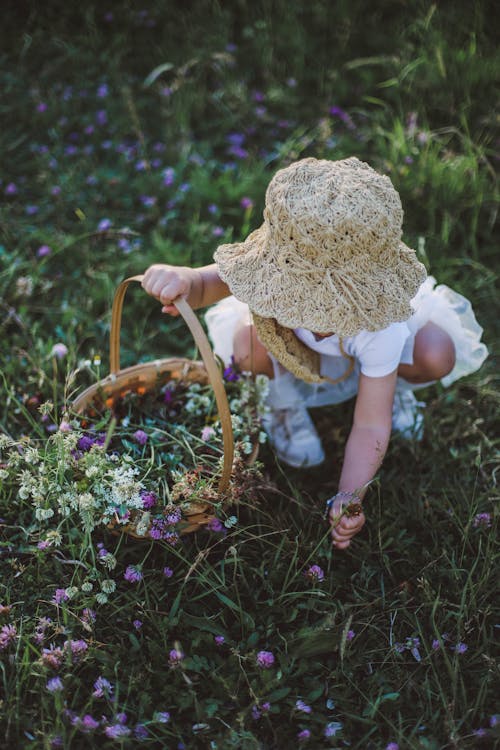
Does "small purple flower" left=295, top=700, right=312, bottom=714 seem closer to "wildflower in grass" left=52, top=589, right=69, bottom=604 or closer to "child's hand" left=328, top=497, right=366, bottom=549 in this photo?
"child's hand" left=328, top=497, right=366, bottom=549

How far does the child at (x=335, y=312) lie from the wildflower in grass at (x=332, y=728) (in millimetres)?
406

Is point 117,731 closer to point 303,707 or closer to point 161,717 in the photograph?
point 161,717

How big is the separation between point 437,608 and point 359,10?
3.06 metres

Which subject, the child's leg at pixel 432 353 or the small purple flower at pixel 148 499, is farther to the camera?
the child's leg at pixel 432 353

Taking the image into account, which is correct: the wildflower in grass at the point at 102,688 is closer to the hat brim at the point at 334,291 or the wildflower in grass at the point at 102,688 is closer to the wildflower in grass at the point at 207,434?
the wildflower in grass at the point at 207,434

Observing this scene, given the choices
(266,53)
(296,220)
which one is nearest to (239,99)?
(266,53)

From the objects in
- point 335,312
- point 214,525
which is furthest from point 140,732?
point 335,312

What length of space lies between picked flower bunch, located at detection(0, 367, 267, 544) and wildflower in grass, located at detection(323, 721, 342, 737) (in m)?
0.50

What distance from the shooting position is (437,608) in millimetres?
1680

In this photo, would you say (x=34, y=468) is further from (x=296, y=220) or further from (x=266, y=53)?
(x=266, y=53)

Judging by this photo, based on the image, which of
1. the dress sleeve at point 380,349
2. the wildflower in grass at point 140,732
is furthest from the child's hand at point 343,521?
the wildflower in grass at point 140,732

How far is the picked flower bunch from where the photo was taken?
1499mm

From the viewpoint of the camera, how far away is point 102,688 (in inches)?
56.7

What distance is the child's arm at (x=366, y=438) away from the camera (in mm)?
1729
